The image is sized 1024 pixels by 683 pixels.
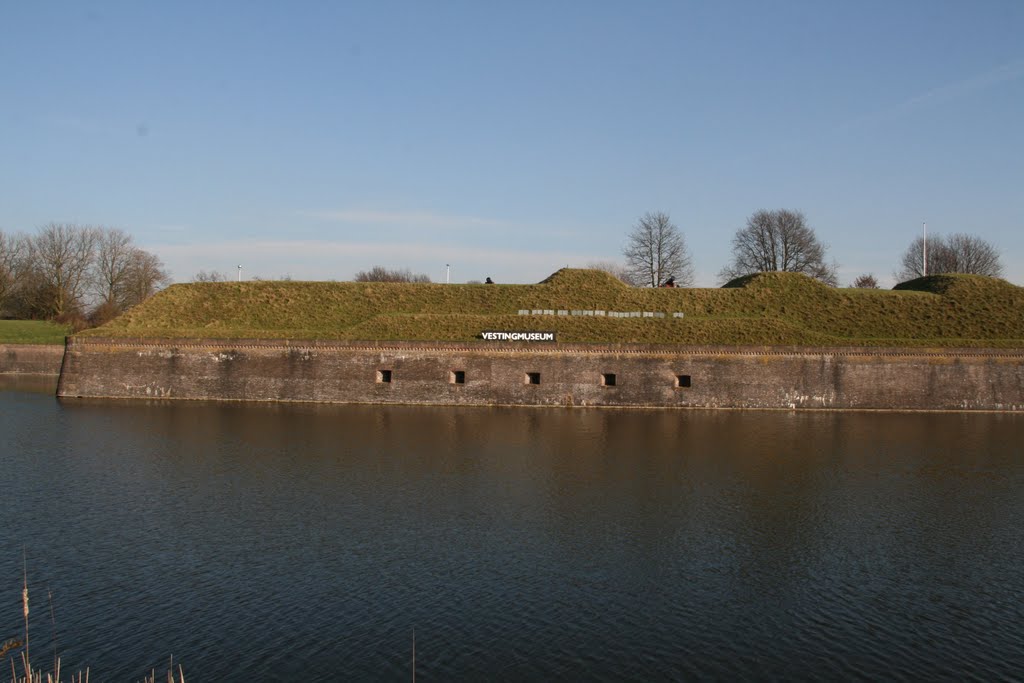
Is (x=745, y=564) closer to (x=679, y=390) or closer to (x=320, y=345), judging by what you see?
(x=679, y=390)

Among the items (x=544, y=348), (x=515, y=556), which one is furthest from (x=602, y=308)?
(x=515, y=556)

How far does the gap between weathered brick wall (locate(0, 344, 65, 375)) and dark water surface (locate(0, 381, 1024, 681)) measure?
23582 millimetres

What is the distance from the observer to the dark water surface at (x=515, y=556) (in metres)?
8.62

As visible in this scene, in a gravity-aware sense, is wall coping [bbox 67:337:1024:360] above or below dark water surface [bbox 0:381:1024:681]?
above

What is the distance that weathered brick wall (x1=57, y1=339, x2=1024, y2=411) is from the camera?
2839 centimetres

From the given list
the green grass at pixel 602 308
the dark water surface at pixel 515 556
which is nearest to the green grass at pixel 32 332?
the green grass at pixel 602 308

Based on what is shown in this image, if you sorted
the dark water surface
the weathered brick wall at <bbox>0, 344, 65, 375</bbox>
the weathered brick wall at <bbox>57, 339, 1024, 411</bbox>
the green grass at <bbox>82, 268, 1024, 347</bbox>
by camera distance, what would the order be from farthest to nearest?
the weathered brick wall at <bbox>0, 344, 65, 375</bbox>
the green grass at <bbox>82, 268, 1024, 347</bbox>
the weathered brick wall at <bbox>57, 339, 1024, 411</bbox>
the dark water surface

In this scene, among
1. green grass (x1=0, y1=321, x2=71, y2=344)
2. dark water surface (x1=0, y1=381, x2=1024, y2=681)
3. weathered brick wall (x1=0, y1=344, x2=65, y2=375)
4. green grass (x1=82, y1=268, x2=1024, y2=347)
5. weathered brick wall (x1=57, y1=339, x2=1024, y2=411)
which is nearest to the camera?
dark water surface (x1=0, y1=381, x2=1024, y2=681)

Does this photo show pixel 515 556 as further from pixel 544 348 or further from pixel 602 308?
pixel 602 308

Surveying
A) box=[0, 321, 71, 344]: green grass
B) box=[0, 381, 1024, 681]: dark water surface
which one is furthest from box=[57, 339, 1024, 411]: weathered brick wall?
box=[0, 321, 71, 344]: green grass

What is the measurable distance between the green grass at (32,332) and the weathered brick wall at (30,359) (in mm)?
605

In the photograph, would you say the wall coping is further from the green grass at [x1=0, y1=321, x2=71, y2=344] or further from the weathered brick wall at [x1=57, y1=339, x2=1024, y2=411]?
the green grass at [x1=0, y1=321, x2=71, y2=344]

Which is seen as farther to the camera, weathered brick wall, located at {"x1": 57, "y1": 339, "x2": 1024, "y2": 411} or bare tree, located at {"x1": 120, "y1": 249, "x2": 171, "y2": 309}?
bare tree, located at {"x1": 120, "y1": 249, "x2": 171, "y2": 309}

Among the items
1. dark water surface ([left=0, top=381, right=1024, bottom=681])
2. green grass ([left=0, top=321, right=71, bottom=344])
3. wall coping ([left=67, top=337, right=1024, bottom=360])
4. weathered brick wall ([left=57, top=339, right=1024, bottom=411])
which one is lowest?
dark water surface ([left=0, top=381, right=1024, bottom=681])
